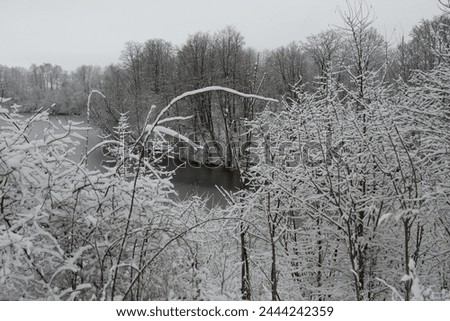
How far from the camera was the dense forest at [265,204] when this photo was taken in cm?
217

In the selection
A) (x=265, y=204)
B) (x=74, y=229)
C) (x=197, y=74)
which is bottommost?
(x=265, y=204)

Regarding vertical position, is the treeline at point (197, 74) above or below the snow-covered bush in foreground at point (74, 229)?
above

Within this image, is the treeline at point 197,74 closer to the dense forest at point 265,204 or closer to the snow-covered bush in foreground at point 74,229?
the dense forest at point 265,204

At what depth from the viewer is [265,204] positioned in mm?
6039

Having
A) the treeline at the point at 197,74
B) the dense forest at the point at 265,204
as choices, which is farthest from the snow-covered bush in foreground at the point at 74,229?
the treeline at the point at 197,74

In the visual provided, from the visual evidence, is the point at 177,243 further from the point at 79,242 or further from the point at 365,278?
the point at 365,278

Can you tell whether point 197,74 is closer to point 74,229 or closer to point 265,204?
point 265,204

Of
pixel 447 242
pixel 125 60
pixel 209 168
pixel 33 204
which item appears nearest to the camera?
pixel 33 204

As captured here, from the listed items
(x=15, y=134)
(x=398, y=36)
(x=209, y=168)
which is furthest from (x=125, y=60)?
(x=15, y=134)

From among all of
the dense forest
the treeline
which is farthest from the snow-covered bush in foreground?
the treeline

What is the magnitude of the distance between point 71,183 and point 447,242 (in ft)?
20.0

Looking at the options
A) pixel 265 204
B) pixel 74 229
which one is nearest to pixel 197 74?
pixel 265 204

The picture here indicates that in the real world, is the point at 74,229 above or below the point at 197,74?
below

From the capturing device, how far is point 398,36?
19.8ft
